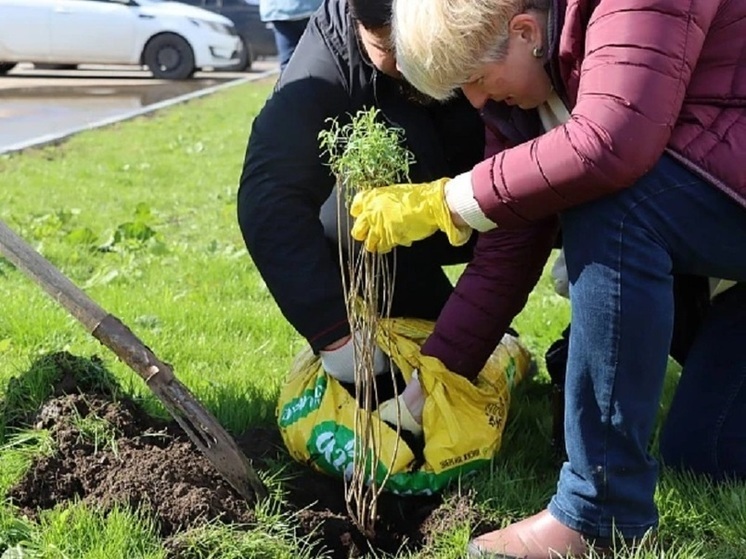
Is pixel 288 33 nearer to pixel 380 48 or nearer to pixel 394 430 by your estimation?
pixel 380 48

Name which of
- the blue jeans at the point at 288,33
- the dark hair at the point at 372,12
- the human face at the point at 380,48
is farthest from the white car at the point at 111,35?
the dark hair at the point at 372,12

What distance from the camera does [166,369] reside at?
2.49 m

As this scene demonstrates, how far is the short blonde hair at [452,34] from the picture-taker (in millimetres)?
2125

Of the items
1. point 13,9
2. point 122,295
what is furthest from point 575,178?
point 13,9

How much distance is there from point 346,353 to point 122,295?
1.77 metres

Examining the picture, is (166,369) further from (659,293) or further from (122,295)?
(122,295)

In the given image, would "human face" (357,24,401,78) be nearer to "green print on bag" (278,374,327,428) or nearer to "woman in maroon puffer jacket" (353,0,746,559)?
"woman in maroon puffer jacket" (353,0,746,559)

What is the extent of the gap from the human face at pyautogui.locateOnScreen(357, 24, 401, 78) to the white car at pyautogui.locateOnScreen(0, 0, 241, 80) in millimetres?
13438

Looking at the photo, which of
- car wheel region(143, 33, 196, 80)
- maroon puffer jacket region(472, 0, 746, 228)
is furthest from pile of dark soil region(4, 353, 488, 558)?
car wheel region(143, 33, 196, 80)

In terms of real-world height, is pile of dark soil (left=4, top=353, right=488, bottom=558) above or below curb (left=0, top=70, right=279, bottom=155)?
above

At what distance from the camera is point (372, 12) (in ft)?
8.64

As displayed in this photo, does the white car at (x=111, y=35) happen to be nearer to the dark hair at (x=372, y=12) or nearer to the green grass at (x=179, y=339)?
the green grass at (x=179, y=339)

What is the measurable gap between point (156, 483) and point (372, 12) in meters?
1.21

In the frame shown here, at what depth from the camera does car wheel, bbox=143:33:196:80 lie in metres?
16.0
